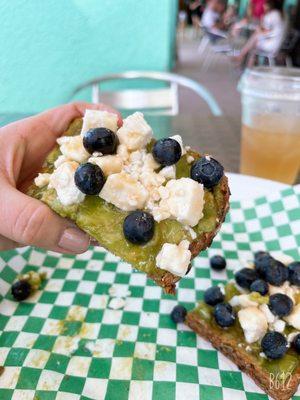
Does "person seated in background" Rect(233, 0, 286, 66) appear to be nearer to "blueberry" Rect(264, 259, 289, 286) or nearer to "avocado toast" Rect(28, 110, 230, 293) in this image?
"blueberry" Rect(264, 259, 289, 286)

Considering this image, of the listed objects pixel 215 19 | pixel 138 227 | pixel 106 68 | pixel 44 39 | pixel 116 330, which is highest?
pixel 44 39

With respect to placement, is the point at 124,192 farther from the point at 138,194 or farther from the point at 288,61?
the point at 288,61

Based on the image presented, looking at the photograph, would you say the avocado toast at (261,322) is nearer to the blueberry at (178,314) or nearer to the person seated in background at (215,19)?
the blueberry at (178,314)

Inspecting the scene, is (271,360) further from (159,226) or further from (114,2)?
(114,2)

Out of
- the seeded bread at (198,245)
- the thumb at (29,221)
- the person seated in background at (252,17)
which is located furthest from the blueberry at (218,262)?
the person seated in background at (252,17)

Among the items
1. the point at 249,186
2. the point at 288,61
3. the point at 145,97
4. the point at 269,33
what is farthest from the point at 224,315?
the point at 288,61

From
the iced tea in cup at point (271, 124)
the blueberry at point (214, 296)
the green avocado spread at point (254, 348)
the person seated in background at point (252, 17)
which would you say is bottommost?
the person seated in background at point (252, 17)

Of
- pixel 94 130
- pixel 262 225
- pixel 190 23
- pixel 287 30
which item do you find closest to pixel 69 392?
pixel 94 130

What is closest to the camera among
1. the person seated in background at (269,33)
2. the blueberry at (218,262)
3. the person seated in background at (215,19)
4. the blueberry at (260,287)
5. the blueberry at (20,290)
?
the blueberry at (260,287)
